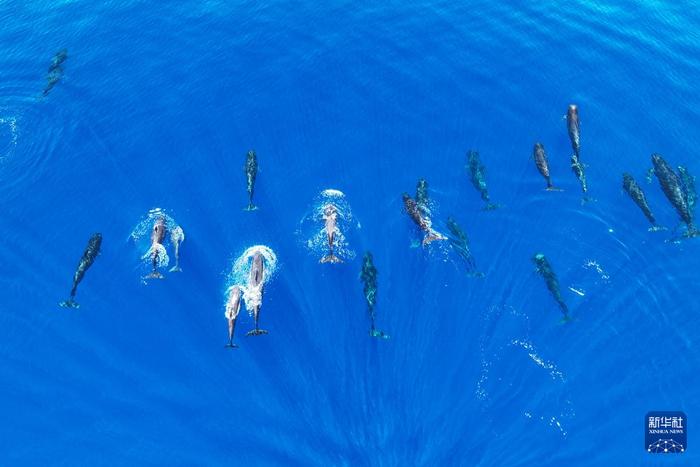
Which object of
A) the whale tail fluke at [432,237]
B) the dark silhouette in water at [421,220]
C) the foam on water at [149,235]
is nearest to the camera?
the foam on water at [149,235]

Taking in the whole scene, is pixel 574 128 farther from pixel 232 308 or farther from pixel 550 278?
pixel 232 308

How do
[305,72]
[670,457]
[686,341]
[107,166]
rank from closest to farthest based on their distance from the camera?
[670,457] < [686,341] < [107,166] < [305,72]

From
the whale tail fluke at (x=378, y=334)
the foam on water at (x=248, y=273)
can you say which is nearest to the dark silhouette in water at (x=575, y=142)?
the whale tail fluke at (x=378, y=334)

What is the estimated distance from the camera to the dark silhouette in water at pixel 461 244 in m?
41.6

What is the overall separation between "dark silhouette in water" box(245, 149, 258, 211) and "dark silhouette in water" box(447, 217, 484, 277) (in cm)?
1687

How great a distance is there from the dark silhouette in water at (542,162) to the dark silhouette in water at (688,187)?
10.8 meters

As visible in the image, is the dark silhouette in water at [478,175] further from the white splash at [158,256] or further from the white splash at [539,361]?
the white splash at [158,256]

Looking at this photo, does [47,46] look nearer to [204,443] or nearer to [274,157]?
[274,157]

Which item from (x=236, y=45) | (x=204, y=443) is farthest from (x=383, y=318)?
(x=236, y=45)

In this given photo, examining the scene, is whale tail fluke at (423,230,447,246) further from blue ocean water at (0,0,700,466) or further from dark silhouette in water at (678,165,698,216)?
dark silhouette in water at (678,165,698,216)

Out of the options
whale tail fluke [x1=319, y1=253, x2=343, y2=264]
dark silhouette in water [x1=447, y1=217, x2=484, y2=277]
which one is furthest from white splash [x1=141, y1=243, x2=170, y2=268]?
dark silhouette in water [x1=447, y1=217, x2=484, y2=277]

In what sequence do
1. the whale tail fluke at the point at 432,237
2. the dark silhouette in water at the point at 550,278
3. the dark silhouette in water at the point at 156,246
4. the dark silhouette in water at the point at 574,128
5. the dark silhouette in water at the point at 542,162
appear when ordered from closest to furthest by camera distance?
the dark silhouette in water at the point at 550,278
the dark silhouette in water at the point at 156,246
the whale tail fluke at the point at 432,237
the dark silhouette in water at the point at 542,162
the dark silhouette in water at the point at 574,128

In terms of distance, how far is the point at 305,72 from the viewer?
5731 cm

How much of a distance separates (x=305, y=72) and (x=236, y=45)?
9.72m
